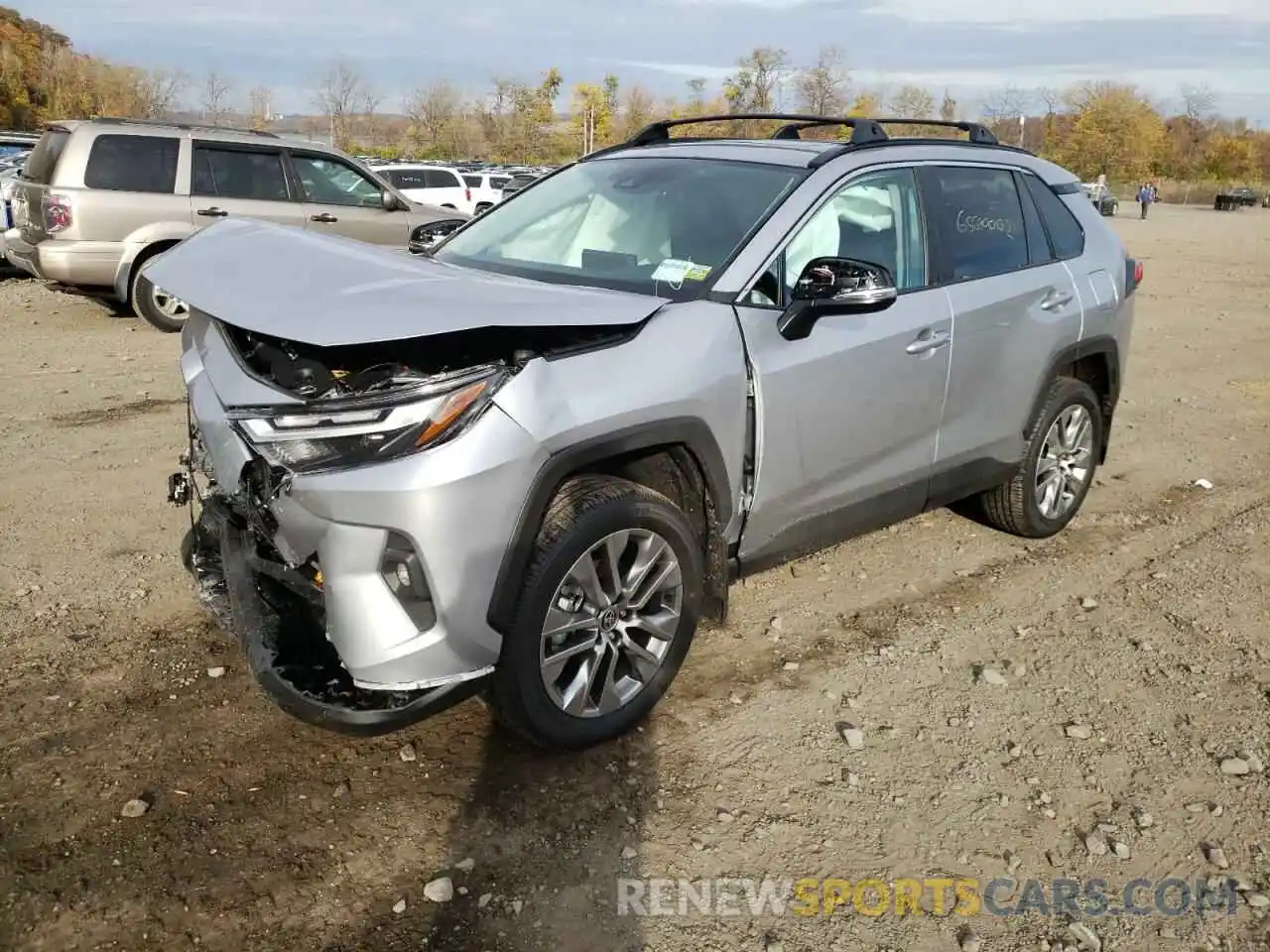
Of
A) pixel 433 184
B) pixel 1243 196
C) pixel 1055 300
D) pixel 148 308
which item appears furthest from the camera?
pixel 1243 196

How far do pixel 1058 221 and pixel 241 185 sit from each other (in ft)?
26.4

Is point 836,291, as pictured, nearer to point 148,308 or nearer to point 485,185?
point 148,308

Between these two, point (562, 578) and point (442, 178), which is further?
point (442, 178)

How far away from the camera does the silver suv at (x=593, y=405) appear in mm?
2674

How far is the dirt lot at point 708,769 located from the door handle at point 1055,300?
3.89ft

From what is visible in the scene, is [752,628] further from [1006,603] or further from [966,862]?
[966,862]

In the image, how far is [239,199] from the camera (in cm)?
1013

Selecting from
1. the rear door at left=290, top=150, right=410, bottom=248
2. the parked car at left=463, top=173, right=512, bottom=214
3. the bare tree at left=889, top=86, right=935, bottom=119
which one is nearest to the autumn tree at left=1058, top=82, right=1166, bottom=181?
the bare tree at left=889, top=86, right=935, bottom=119

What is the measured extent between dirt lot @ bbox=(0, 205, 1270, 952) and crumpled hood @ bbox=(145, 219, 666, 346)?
134 centimetres

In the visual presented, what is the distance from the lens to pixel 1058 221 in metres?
4.86

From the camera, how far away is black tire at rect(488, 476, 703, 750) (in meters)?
2.85

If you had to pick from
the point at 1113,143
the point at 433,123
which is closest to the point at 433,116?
the point at 433,123

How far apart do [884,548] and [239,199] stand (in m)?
7.78

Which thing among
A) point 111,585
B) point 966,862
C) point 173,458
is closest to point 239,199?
point 173,458
